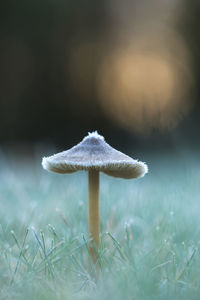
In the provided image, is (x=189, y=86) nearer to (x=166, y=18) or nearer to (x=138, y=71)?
(x=138, y=71)

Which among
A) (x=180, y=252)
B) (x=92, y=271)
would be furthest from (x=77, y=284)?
(x=180, y=252)

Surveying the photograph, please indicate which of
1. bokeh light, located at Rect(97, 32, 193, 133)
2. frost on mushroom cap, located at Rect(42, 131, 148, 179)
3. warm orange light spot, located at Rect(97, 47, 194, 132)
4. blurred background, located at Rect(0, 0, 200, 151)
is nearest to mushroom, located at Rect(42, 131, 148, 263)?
frost on mushroom cap, located at Rect(42, 131, 148, 179)

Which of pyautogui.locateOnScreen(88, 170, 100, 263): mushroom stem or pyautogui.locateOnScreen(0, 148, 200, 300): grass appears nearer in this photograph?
pyautogui.locateOnScreen(0, 148, 200, 300): grass

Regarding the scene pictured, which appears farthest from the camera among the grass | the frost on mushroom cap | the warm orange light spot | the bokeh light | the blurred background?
the blurred background

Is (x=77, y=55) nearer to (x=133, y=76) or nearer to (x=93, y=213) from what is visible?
(x=133, y=76)

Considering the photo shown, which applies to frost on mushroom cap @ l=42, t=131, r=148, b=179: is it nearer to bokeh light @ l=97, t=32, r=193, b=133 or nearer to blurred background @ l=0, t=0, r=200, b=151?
bokeh light @ l=97, t=32, r=193, b=133
